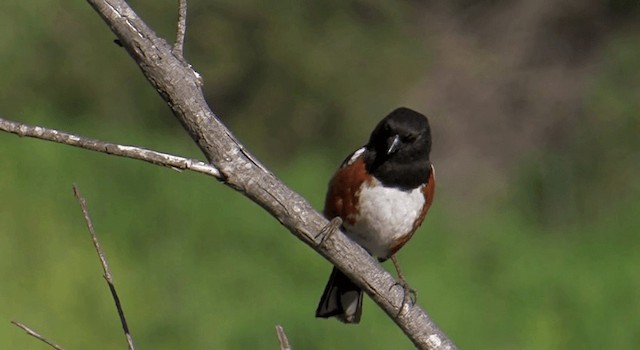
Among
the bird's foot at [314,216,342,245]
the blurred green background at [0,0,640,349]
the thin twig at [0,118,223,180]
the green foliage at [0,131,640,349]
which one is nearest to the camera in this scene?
the thin twig at [0,118,223,180]

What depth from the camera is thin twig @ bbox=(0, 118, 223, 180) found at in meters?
1.98

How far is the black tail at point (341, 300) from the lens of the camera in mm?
3633

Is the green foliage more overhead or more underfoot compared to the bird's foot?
more overhead

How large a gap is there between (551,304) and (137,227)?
222 centimetres

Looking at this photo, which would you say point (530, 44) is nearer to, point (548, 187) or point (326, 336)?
point (548, 187)

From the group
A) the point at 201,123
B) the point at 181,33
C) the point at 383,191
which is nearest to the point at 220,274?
the point at 383,191

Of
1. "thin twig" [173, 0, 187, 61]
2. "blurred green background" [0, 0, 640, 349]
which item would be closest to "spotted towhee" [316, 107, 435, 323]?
"thin twig" [173, 0, 187, 61]

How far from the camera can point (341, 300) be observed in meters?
3.65

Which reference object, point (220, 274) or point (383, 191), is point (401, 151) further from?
point (220, 274)

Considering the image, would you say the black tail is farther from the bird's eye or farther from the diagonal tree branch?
the diagonal tree branch

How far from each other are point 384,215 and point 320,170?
4.61 m

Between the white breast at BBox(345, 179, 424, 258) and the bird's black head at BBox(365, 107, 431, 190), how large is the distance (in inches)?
1.2

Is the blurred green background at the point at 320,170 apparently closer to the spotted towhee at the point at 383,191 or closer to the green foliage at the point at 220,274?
the green foliage at the point at 220,274

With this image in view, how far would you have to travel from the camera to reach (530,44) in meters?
10.7
